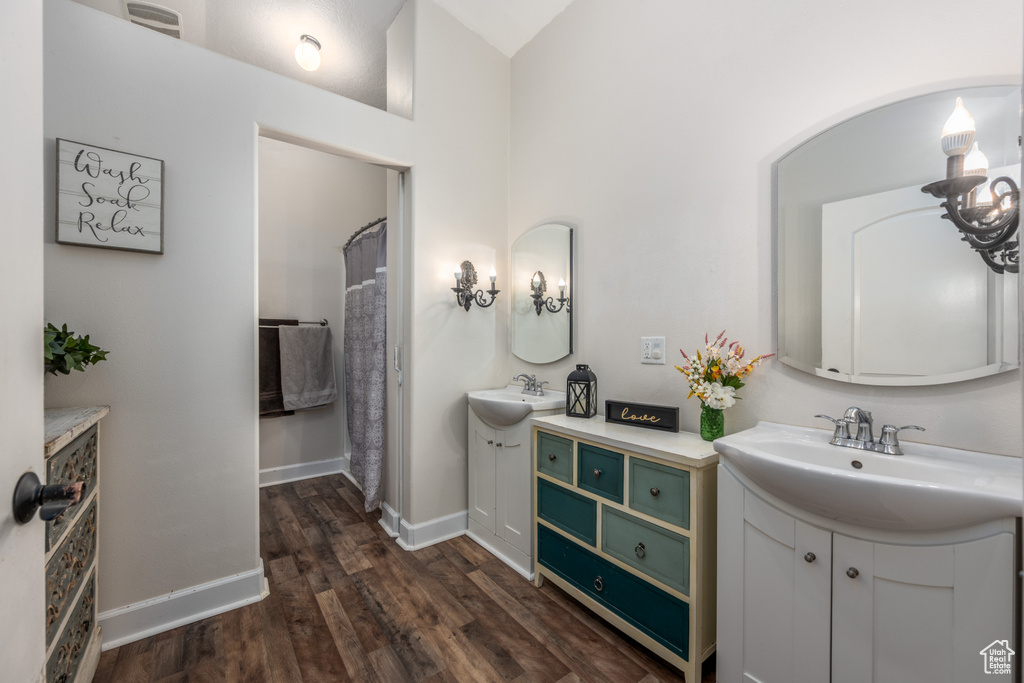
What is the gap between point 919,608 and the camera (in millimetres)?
976

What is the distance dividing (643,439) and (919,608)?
79cm

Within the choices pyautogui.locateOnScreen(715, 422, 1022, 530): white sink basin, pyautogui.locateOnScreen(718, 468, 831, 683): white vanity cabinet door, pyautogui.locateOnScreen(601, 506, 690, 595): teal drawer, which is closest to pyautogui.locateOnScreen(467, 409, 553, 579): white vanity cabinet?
pyautogui.locateOnScreen(601, 506, 690, 595): teal drawer

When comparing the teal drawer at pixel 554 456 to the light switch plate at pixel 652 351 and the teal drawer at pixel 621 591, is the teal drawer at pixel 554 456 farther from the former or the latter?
the light switch plate at pixel 652 351

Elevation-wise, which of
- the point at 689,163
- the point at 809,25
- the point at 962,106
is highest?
the point at 809,25

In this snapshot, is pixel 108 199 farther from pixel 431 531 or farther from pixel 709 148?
pixel 709 148

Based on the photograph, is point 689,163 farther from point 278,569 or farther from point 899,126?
point 278,569

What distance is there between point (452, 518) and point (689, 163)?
2.21 m

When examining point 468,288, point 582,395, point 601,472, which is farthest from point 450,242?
point 601,472

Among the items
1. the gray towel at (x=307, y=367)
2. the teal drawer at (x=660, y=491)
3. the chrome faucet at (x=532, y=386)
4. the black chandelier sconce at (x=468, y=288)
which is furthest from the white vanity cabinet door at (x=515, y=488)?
the gray towel at (x=307, y=367)

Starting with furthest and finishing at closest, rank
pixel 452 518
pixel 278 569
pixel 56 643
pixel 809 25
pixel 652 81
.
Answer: pixel 452 518 < pixel 278 569 < pixel 652 81 < pixel 809 25 < pixel 56 643

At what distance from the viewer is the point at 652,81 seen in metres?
1.93

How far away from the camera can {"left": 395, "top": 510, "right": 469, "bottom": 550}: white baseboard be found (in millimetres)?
2320

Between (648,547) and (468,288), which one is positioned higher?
(468,288)

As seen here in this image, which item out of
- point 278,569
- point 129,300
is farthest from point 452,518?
point 129,300
